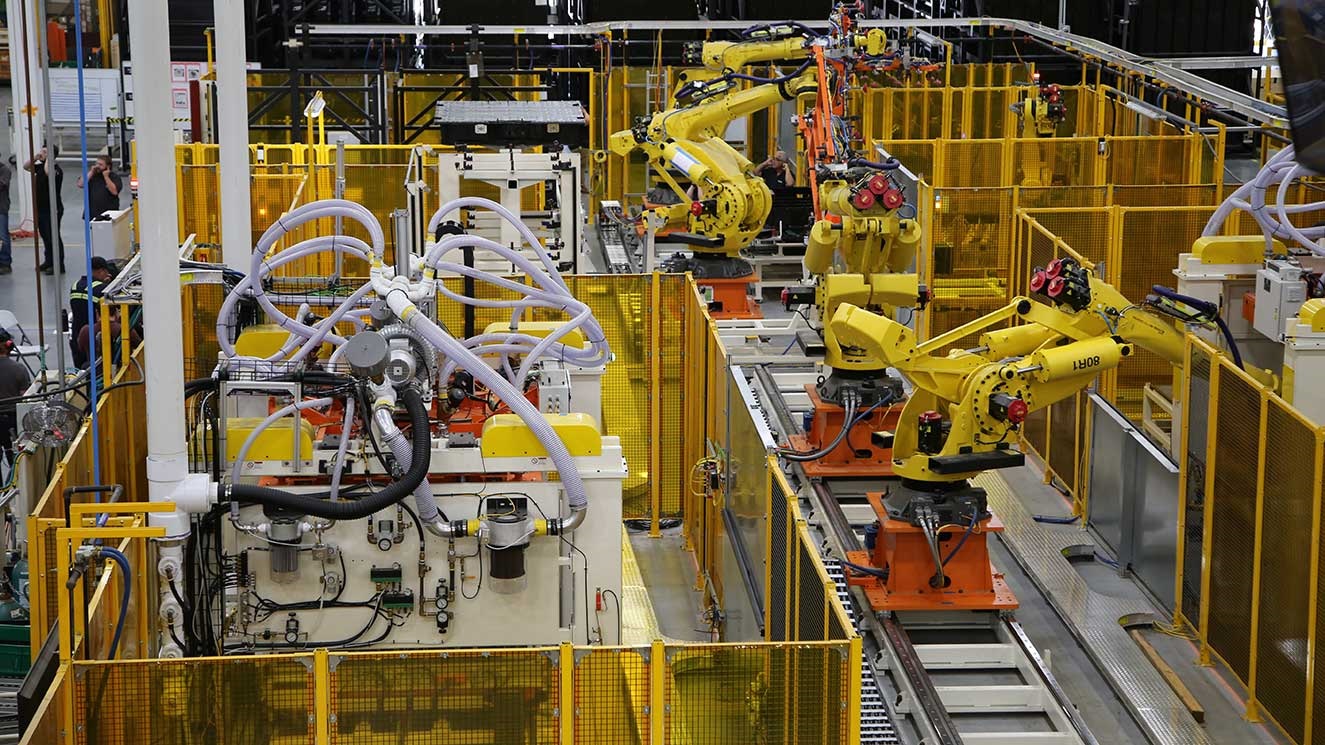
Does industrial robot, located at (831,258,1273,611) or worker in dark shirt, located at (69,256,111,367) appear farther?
worker in dark shirt, located at (69,256,111,367)

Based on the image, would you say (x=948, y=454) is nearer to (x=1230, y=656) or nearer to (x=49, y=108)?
(x=1230, y=656)

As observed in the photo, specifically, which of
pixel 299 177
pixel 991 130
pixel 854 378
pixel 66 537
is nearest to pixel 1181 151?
pixel 991 130

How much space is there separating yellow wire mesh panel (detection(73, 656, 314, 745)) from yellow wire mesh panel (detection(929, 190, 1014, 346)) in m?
9.47

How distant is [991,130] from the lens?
2256 cm

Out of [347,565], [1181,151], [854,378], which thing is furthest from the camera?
[1181,151]

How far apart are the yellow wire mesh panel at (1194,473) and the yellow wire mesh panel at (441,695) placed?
503 centimetres

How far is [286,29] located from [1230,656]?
16990 millimetres

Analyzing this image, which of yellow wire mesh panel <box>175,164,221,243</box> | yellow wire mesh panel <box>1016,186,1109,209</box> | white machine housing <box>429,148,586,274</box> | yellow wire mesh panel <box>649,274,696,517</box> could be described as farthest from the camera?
yellow wire mesh panel <box>1016,186,1109,209</box>

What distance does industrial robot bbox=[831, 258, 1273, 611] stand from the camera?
9719 mm

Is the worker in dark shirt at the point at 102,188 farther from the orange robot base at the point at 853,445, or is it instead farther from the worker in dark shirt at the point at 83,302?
the orange robot base at the point at 853,445

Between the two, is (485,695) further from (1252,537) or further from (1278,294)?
(1278,294)

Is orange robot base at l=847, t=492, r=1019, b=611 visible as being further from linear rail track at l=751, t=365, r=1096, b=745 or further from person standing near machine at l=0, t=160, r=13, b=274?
person standing near machine at l=0, t=160, r=13, b=274

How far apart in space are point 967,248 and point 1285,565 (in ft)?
21.8

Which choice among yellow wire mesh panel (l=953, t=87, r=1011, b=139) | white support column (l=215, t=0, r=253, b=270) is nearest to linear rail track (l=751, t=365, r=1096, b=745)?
white support column (l=215, t=0, r=253, b=270)
